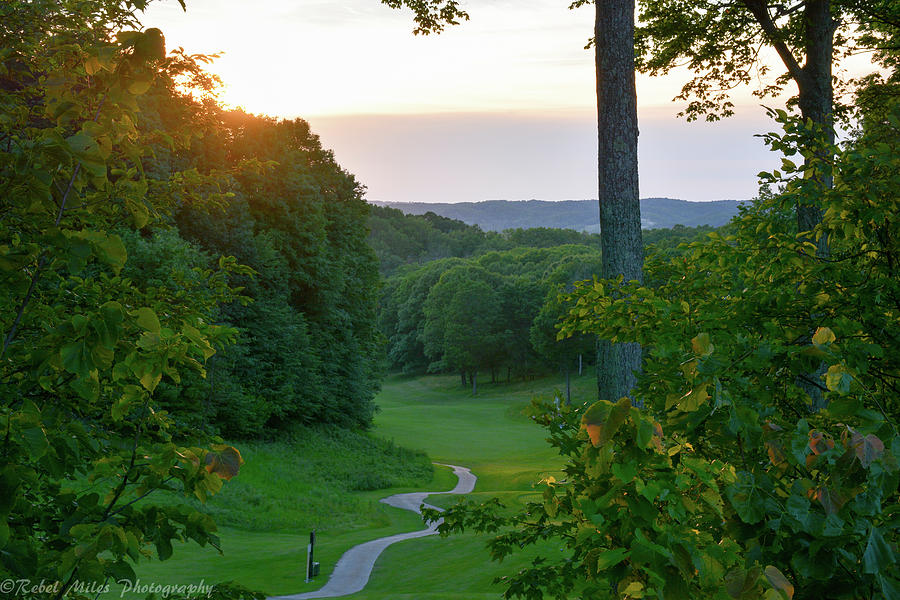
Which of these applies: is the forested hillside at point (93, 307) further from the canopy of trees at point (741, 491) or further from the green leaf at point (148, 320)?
the canopy of trees at point (741, 491)

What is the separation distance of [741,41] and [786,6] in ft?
4.20

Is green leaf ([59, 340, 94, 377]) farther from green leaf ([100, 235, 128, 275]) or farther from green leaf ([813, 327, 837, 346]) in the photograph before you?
green leaf ([813, 327, 837, 346])

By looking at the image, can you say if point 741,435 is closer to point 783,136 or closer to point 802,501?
point 802,501

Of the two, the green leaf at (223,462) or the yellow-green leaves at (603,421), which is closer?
the yellow-green leaves at (603,421)

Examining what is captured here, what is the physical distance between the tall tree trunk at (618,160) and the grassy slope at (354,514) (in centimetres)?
514

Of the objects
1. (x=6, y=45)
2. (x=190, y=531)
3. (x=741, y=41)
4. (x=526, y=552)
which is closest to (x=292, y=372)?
(x=526, y=552)

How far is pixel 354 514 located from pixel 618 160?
17.8 meters

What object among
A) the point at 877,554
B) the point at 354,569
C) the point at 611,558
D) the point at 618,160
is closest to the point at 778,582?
the point at 877,554

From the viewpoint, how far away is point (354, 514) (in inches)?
894

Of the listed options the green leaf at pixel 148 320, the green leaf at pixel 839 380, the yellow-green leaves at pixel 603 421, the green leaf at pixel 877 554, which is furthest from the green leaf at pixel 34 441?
the green leaf at pixel 839 380

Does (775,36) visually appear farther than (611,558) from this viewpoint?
Yes

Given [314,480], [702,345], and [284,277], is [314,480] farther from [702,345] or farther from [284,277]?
[702,345]

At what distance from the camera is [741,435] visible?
2.24 metres

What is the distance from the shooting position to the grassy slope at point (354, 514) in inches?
524
